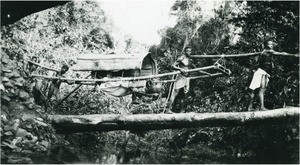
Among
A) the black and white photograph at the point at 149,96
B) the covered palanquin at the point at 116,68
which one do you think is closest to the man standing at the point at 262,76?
the black and white photograph at the point at 149,96

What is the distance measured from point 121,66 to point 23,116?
2642 mm

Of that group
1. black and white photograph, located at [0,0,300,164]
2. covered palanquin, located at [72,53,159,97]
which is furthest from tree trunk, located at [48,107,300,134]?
covered palanquin, located at [72,53,159,97]

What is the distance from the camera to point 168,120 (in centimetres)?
758

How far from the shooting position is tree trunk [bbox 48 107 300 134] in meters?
6.94

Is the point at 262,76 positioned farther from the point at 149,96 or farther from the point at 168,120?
the point at 149,96

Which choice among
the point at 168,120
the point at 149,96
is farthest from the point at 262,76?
the point at 149,96

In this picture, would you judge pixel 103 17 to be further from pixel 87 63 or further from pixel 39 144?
pixel 39 144

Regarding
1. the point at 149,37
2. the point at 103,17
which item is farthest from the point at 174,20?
the point at 103,17

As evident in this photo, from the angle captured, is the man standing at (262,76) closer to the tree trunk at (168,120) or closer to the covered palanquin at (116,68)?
the tree trunk at (168,120)

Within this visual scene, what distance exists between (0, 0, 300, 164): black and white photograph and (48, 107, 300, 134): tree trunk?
0.02m

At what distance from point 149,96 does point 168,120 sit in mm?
1761

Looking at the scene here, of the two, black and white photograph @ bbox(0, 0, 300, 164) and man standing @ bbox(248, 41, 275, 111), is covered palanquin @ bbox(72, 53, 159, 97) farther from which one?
man standing @ bbox(248, 41, 275, 111)

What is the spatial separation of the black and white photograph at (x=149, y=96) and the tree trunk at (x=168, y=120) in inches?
0.9

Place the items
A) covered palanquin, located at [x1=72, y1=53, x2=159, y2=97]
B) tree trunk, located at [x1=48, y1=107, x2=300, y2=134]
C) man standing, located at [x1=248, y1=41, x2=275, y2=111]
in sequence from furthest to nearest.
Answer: covered palanquin, located at [x1=72, y1=53, x2=159, y2=97] < man standing, located at [x1=248, y1=41, x2=275, y2=111] < tree trunk, located at [x1=48, y1=107, x2=300, y2=134]
